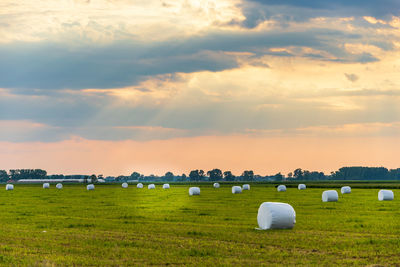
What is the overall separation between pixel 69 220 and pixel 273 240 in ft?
42.8

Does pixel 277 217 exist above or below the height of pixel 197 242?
above

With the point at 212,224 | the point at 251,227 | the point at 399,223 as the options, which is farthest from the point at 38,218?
the point at 399,223

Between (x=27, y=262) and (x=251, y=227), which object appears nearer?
(x=27, y=262)

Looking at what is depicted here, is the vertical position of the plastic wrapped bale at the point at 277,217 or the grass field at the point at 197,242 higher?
the plastic wrapped bale at the point at 277,217

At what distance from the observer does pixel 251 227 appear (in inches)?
947

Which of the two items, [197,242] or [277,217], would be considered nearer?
[197,242]

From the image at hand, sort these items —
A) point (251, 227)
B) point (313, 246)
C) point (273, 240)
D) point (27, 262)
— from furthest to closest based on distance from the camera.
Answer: point (251, 227) < point (273, 240) < point (313, 246) < point (27, 262)

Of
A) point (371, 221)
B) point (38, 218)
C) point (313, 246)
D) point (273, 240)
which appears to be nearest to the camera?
point (313, 246)

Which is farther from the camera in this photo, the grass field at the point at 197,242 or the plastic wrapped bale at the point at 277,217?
the plastic wrapped bale at the point at 277,217

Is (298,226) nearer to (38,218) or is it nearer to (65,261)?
(65,261)

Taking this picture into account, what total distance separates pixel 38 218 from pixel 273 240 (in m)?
15.9

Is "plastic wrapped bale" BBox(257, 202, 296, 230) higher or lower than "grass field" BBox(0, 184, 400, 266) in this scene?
higher

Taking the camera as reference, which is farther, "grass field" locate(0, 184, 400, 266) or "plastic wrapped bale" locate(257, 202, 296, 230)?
"plastic wrapped bale" locate(257, 202, 296, 230)

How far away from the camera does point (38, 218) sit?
96.6ft
